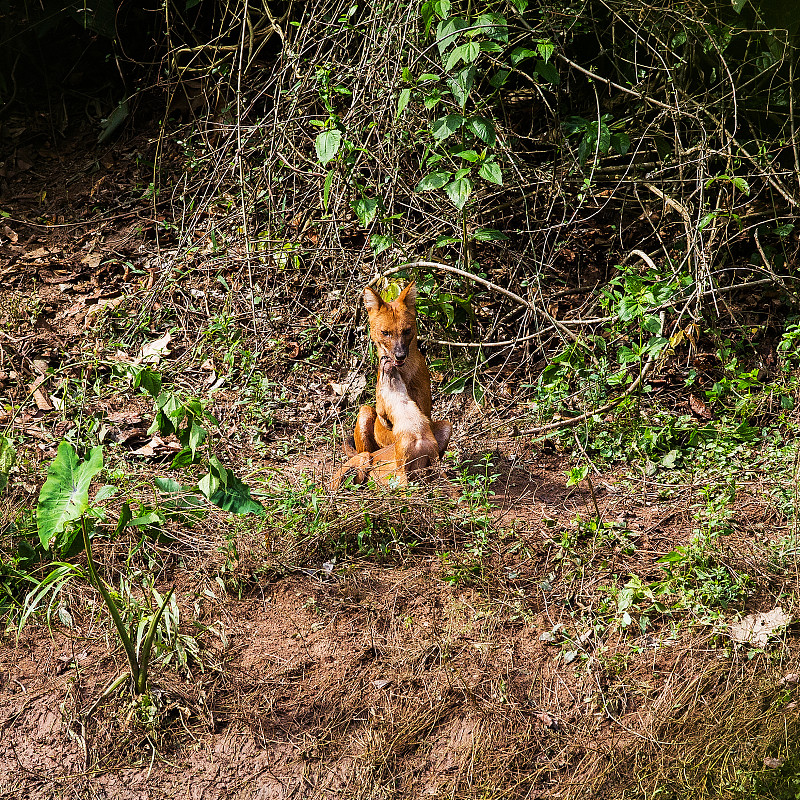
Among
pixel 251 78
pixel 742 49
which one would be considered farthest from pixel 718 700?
pixel 251 78

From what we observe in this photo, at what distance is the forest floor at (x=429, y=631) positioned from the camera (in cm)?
379

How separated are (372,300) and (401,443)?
0.82 metres

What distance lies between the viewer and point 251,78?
320 inches

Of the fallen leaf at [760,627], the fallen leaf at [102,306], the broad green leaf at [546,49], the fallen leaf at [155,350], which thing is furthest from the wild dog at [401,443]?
the fallen leaf at [102,306]

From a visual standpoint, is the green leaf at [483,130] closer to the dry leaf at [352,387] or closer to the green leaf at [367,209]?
the green leaf at [367,209]

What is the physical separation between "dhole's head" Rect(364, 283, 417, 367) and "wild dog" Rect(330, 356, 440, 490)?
56 mm

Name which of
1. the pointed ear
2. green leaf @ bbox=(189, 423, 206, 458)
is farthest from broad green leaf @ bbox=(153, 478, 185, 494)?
the pointed ear

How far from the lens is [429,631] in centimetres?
423

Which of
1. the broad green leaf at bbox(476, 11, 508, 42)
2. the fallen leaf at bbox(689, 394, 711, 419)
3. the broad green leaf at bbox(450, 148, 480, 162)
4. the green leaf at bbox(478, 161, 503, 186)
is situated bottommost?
the fallen leaf at bbox(689, 394, 711, 419)

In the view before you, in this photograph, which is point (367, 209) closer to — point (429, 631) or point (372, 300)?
point (372, 300)

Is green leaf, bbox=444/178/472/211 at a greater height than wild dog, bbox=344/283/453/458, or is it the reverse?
green leaf, bbox=444/178/472/211

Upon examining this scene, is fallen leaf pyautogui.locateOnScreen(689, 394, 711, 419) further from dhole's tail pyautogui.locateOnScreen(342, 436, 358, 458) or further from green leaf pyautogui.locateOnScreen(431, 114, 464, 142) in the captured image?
green leaf pyautogui.locateOnScreen(431, 114, 464, 142)

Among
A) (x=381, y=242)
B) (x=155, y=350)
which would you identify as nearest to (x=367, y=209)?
(x=381, y=242)

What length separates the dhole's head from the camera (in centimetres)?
504
